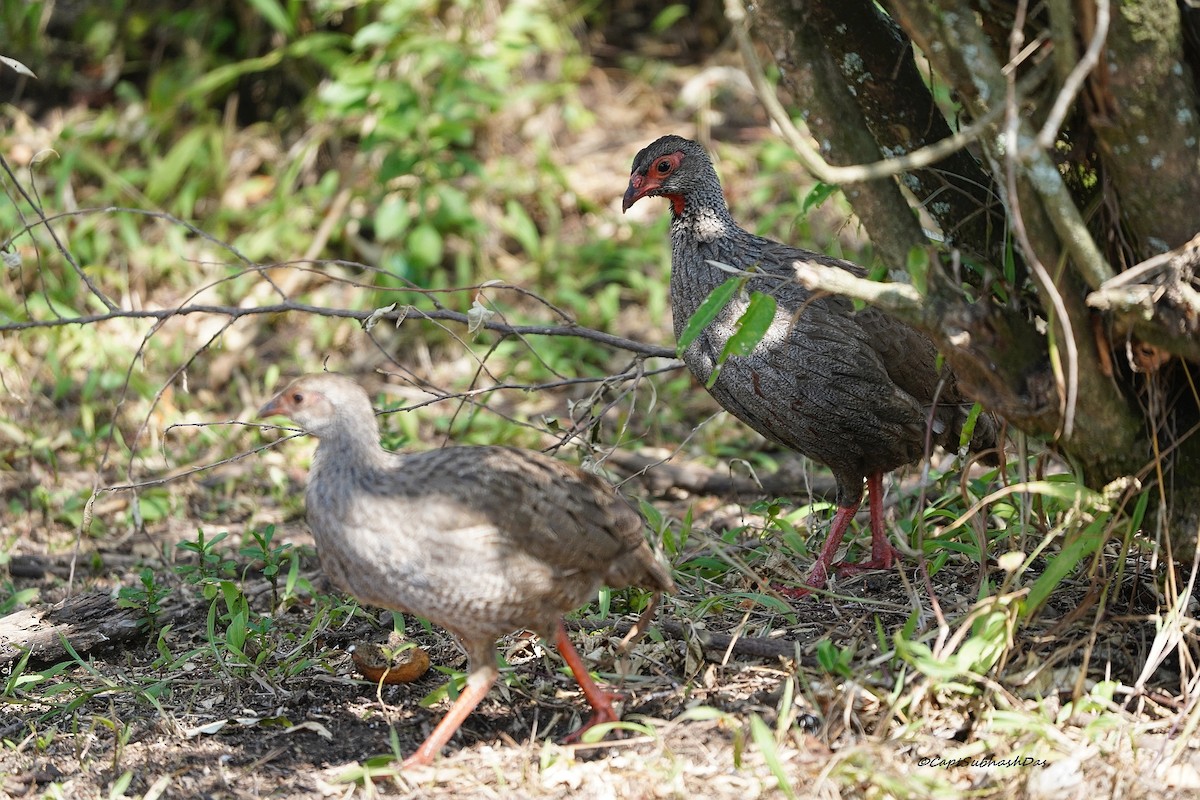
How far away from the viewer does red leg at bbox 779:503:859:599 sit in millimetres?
4578

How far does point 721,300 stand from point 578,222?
5.43 meters

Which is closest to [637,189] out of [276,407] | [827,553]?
→ [827,553]

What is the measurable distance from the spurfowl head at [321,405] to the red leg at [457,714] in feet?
2.69

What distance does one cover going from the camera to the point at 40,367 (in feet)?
24.1

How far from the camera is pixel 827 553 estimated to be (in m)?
4.81

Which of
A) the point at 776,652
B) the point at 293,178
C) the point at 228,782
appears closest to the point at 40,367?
the point at 293,178

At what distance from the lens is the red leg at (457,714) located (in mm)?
3527

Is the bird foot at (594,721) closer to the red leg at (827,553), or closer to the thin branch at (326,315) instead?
the red leg at (827,553)

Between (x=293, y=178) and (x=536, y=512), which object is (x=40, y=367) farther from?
(x=536, y=512)

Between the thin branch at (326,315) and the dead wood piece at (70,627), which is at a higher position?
the thin branch at (326,315)

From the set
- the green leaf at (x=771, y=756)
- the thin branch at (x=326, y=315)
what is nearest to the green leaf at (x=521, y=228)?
the thin branch at (x=326, y=315)

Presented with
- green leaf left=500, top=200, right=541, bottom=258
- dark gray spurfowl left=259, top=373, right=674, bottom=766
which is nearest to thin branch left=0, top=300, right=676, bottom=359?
dark gray spurfowl left=259, top=373, right=674, bottom=766

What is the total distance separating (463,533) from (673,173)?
217cm

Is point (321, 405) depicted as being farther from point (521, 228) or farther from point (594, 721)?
point (521, 228)
